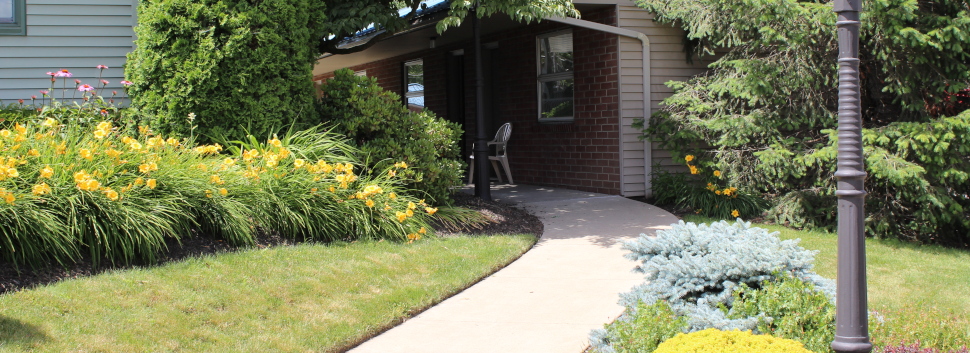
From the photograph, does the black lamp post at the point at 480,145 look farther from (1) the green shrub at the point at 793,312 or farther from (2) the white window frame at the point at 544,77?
(1) the green shrub at the point at 793,312

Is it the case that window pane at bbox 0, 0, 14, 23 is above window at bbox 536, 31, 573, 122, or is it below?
above

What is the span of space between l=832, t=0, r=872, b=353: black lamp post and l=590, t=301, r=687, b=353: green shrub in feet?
2.33

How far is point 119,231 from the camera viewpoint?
497 centimetres

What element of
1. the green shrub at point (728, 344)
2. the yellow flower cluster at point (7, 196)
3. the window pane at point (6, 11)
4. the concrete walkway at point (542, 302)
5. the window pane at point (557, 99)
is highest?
the window pane at point (6, 11)

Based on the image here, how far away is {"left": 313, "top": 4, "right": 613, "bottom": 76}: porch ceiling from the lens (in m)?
10.9

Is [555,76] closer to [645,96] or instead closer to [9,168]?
[645,96]

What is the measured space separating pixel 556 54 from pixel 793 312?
26.0 ft

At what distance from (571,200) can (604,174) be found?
0.70m

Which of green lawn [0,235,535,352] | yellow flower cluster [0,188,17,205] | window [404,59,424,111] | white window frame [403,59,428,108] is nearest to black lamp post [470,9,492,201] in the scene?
green lawn [0,235,535,352]

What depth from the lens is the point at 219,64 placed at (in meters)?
6.72

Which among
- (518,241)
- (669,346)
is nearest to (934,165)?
(518,241)

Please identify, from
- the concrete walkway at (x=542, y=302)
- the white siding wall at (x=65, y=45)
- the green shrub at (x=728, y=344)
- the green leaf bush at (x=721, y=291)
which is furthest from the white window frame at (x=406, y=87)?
the green shrub at (x=728, y=344)

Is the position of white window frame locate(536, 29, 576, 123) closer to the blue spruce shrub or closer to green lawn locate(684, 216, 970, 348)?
green lawn locate(684, 216, 970, 348)

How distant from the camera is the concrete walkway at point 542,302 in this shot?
172 inches
